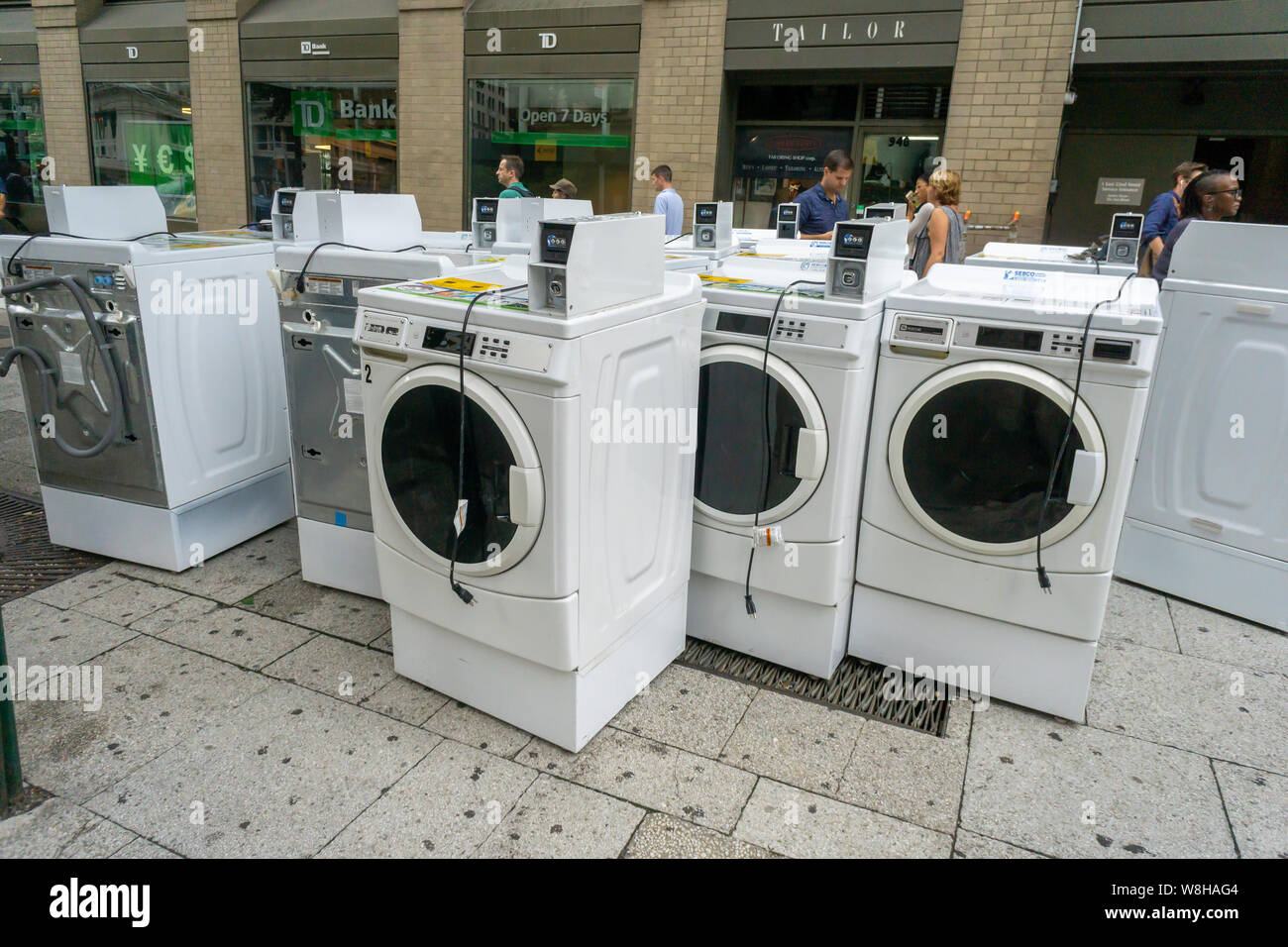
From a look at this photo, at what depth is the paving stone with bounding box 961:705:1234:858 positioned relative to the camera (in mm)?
2562

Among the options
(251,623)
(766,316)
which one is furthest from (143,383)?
(766,316)

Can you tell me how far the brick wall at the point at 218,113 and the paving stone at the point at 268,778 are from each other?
11.0 meters

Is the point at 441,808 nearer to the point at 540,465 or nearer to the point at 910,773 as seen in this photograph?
the point at 540,465

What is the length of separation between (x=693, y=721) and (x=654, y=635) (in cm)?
35

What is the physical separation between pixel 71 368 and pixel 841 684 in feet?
11.9

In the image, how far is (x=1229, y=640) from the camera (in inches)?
147

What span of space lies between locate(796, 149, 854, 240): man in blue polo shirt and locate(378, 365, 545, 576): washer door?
4.79 meters

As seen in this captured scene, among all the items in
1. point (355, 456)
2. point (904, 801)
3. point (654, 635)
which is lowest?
point (904, 801)

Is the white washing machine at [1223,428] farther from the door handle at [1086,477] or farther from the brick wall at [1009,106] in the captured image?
the brick wall at [1009,106]

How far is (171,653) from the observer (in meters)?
3.38

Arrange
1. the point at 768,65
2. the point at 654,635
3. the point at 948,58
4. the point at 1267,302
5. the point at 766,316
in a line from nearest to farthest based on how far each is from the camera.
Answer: the point at 766,316 → the point at 654,635 → the point at 1267,302 → the point at 948,58 → the point at 768,65

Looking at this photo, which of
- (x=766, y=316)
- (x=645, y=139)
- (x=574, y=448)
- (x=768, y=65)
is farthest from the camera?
(x=645, y=139)

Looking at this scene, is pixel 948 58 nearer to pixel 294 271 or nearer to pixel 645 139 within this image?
pixel 645 139

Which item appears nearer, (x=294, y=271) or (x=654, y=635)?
(x=654, y=635)
